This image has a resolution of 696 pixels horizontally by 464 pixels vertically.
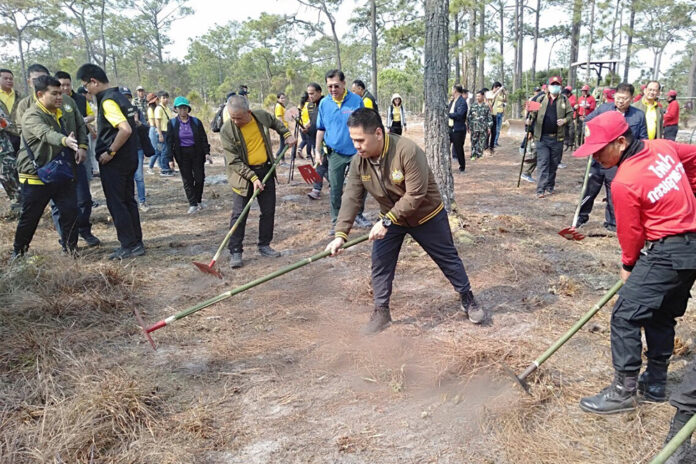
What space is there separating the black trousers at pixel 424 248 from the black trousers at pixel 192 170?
4.55 metres

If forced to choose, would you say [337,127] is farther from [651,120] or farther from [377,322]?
[651,120]

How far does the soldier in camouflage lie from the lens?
12117mm

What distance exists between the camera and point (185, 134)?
23.0 ft

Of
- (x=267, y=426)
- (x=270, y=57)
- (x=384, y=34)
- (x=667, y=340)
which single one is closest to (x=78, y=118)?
(x=267, y=426)

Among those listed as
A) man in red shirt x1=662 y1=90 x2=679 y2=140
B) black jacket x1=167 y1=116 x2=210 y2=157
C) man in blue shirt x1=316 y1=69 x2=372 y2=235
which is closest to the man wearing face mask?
man in blue shirt x1=316 y1=69 x2=372 y2=235

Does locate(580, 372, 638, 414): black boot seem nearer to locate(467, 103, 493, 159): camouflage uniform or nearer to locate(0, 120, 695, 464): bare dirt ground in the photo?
locate(0, 120, 695, 464): bare dirt ground

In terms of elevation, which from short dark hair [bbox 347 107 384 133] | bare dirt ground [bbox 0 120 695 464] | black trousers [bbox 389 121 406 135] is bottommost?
bare dirt ground [bbox 0 120 695 464]

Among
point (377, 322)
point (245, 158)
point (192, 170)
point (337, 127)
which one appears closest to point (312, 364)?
point (377, 322)

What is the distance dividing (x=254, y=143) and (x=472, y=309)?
296 cm

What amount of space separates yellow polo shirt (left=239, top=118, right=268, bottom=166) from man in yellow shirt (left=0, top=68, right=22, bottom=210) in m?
3.60

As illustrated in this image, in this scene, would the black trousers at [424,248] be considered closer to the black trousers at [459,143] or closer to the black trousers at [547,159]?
the black trousers at [547,159]

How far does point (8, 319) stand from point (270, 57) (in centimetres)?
4085

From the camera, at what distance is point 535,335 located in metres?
3.54

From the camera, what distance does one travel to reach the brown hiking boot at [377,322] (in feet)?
12.1
